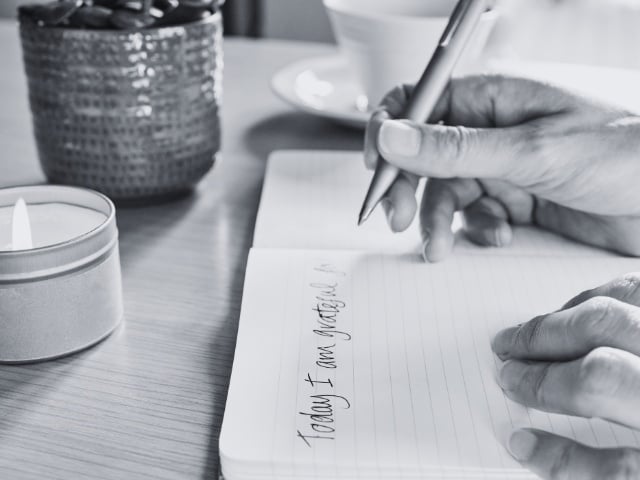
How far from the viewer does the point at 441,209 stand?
60 centimetres

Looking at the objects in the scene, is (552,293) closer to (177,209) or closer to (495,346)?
(495,346)

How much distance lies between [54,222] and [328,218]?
23 centimetres

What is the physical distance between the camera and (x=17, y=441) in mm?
385

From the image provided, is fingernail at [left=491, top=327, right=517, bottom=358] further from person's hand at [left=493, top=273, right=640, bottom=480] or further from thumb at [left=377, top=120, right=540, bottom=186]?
thumb at [left=377, top=120, right=540, bottom=186]

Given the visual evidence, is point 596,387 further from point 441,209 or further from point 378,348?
point 441,209

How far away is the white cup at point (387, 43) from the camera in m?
0.76

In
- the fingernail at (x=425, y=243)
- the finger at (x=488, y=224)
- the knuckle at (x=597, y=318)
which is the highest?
the knuckle at (x=597, y=318)

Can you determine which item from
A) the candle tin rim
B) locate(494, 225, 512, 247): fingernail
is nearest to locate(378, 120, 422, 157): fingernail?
locate(494, 225, 512, 247): fingernail

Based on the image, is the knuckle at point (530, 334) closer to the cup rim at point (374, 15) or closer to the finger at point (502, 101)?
the finger at point (502, 101)

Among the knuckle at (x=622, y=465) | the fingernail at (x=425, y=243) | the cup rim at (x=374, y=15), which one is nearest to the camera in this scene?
the knuckle at (x=622, y=465)

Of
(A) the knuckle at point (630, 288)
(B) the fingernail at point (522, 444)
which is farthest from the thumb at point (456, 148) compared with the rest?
(B) the fingernail at point (522, 444)

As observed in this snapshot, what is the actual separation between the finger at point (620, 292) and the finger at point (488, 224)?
0.43 ft

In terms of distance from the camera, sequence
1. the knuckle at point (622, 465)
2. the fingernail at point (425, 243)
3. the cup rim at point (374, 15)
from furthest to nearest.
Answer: the cup rim at point (374, 15) < the fingernail at point (425, 243) < the knuckle at point (622, 465)

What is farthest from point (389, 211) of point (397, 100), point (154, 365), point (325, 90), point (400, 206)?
point (325, 90)
